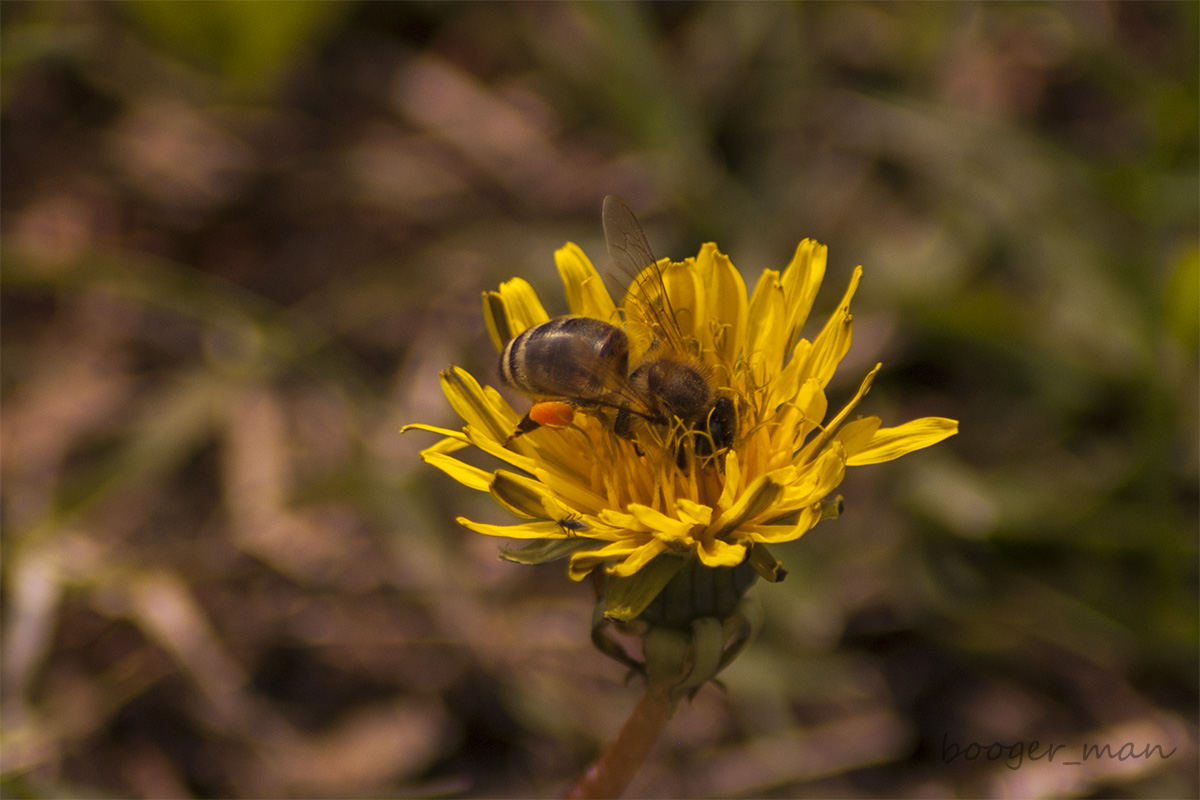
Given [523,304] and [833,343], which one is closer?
[833,343]

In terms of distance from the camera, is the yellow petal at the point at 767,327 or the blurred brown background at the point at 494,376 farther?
the blurred brown background at the point at 494,376

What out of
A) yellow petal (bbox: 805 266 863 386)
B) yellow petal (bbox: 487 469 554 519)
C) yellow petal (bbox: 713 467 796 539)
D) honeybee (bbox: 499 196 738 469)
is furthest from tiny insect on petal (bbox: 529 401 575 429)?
yellow petal (bbox: 805 266 863 386)

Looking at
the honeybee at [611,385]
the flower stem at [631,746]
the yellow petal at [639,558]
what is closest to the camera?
the yellow petal at [639,558]

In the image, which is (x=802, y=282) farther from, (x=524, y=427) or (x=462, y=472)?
(x=462, y=472)

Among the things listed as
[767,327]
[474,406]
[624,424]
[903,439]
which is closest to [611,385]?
[624,424]

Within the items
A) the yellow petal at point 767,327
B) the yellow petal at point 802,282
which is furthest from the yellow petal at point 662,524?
the yellow petal at point 802,282

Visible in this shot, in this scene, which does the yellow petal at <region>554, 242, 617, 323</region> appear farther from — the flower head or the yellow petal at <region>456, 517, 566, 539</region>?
the yellow petal at <region>456, 517, 566, 539</region>

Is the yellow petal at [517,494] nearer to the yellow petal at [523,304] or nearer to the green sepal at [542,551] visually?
the green sepal at [542,551]

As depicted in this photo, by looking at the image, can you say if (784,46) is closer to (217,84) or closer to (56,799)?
(217,84)
